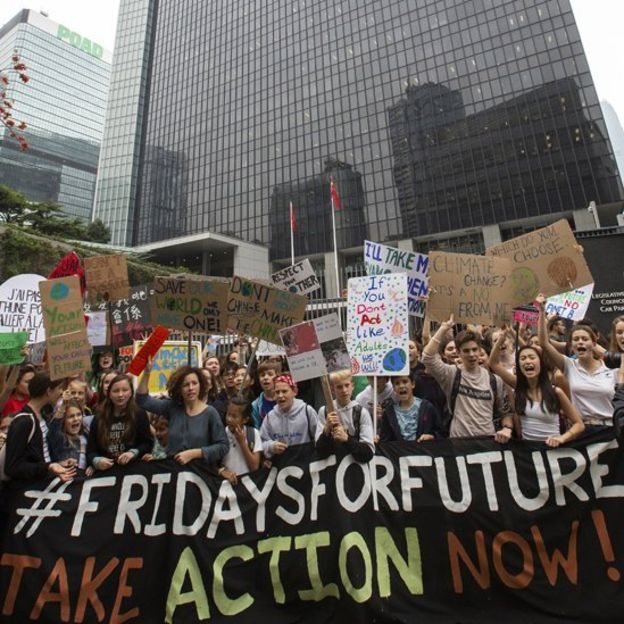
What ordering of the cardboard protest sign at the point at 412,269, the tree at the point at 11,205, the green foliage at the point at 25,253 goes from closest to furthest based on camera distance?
the cardboard protest sign at the point at 412,269, the green foliage at the point at 25,253, the tree at the point at 11,205

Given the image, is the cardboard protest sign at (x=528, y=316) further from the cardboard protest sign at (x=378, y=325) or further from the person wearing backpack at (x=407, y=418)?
the person wearing backpack at (x=407, y=418)

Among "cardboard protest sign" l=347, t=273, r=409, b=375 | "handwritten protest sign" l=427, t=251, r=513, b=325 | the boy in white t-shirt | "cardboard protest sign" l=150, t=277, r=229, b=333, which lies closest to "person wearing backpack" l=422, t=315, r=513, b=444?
"cardboard protest sign" l=347, t=273, r=409, b=375

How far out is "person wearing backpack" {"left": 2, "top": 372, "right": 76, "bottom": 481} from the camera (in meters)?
3.50

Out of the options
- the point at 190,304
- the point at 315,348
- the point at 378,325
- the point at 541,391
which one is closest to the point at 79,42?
the point at 190,304

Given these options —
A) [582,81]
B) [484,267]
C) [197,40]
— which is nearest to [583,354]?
[484,267]

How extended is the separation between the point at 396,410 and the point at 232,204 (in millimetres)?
58564

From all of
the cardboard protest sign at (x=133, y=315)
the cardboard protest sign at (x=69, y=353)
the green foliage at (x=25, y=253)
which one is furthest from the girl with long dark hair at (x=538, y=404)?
the green foliage at (x=25, y=253)

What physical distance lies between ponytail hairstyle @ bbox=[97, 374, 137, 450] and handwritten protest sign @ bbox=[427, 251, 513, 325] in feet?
10.7

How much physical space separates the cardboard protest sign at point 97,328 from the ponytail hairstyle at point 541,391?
250 inches

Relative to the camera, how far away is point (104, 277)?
5.33 metres

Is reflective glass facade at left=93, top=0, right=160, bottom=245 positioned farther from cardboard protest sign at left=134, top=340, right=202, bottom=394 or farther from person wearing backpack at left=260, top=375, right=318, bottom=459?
person wearing backpack at left=260, top=375, right=318, bottom=459

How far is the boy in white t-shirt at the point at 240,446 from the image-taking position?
143 inches

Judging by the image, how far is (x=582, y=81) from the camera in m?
42.1

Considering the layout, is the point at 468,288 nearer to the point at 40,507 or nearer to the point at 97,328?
the point at 40,507
